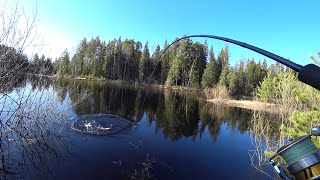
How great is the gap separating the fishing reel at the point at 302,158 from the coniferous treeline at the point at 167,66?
55.4 meters

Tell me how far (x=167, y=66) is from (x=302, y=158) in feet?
221

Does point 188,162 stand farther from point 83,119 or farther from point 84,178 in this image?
point 83,119

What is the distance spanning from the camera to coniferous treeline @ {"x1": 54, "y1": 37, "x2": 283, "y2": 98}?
2376 inches

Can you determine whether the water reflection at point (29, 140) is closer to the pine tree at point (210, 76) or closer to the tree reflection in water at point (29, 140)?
the tree reflection in water at point (29, 140)

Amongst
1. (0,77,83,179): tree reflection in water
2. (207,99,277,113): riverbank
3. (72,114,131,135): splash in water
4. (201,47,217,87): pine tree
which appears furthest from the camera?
(201,47,217,87): pine tree

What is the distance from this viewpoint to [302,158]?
3.96ft

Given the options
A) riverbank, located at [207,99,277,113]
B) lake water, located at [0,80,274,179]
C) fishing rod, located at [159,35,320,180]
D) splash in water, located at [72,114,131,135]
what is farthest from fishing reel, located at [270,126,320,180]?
riverbank, located at [207,99,277,113]

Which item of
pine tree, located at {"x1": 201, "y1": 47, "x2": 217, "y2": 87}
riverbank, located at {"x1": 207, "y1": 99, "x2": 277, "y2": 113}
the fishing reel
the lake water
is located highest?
pine tree, located at {"x1": 201, "y1": 47, "x2": 217, "y2": 87}

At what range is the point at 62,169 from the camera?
8992 mm

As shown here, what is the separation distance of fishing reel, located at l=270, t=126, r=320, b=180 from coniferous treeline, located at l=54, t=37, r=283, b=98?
182 feet

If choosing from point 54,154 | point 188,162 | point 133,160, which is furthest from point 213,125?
point 54,154

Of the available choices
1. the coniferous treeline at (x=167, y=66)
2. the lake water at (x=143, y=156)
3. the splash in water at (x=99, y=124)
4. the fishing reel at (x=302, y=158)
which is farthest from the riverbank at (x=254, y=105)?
the fishing reel at (x=302, y=158)

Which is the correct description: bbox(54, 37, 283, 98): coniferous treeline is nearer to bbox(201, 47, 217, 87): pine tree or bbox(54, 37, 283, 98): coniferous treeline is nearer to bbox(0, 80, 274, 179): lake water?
bbox(201, 47, 217, 87): pine tree

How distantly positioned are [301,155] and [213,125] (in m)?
20.6
